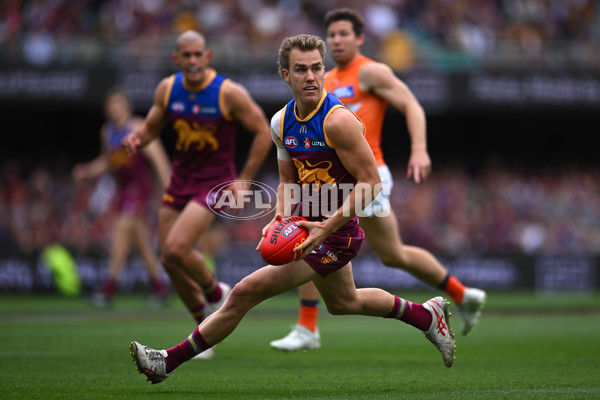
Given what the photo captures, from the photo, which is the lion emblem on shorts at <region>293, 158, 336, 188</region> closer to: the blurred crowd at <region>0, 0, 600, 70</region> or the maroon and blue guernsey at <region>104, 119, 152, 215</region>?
the maroon and blue guernsey at <region>104, 119, 152, 215</region>

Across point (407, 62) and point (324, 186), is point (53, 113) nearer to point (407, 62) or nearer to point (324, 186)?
point (407, 62)

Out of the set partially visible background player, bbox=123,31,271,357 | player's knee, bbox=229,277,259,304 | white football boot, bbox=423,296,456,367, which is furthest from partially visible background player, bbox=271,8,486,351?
player's knee, bbox=229,277,259,304

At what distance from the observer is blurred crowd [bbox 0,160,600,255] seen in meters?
18.3

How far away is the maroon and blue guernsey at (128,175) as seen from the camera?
13383 mm

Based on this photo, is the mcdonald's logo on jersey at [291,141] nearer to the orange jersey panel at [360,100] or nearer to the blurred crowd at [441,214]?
the orange jersey panel at [360,100]

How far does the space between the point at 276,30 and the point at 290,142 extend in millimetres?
15051

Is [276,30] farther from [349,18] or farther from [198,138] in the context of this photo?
[198,138]

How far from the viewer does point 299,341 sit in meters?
7.95

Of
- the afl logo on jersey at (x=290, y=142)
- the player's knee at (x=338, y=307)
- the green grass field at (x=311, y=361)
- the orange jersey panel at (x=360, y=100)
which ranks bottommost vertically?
the green grass field at (x=311, y=361)

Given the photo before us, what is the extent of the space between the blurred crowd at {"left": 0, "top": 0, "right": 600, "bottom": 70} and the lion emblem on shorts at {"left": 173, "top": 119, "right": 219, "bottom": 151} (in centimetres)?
1114

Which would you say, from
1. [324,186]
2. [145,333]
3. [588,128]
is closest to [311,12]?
[588,128]

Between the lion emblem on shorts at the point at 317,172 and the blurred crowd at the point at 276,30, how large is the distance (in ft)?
44.6

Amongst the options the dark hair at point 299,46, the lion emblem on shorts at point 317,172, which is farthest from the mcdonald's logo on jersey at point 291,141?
the dark hair at point 299,46

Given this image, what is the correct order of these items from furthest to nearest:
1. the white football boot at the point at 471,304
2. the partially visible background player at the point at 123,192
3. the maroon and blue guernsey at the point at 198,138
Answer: the partially visible background player at the point at 123,192
the white football boot at the point at 471,304
the maroon and blue guernsey at the point at 198,138
